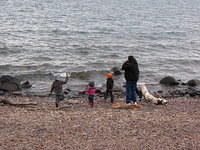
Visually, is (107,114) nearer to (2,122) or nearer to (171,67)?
(2,122)

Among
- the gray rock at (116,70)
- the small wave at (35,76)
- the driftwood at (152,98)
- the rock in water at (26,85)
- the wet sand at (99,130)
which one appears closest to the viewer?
the wet sand at (99,130)

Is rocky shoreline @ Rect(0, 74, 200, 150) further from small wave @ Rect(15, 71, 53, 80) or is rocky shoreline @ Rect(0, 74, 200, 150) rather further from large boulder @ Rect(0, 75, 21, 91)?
small wave @ Rect(15, 71, 53, 80)

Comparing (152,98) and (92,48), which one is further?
(92,48)

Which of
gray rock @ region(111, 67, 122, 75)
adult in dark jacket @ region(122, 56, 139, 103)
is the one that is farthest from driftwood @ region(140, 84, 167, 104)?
gray rock @ region(111, 67, 122, 75)

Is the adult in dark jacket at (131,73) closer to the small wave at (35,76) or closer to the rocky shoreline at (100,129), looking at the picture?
the rocky shoreline at (100,129)

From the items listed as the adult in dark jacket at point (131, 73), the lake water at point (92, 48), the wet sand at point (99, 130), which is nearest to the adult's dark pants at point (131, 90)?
the adult in dark jacket at point (131, 73)

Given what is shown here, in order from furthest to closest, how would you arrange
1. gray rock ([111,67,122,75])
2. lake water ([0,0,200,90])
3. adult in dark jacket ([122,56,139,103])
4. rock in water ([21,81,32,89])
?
lake water ([0,0,200,90]) → gray rock ([111,67,122,75]) → rock in water ([21,81,32,89]) → adult in dark jacket ([122,56,139,103])

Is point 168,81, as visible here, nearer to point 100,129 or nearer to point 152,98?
point 152,98

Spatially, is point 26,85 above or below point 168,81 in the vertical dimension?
above

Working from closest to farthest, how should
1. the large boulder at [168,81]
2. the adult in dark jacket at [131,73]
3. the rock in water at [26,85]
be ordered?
1. the adult in dark jacket at [131,73]
2. the rock in water at [26,85]
3. the large boulder at [168,81]

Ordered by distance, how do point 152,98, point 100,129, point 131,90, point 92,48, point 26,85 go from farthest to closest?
point 92,48 → point 26,85 → point 152,98 → point 131,90 → point 100,129

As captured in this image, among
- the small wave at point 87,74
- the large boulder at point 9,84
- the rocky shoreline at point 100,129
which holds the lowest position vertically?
the small wave at point 87,74

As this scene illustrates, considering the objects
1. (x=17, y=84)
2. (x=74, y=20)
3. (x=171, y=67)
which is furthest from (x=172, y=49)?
(x=74, y=20)

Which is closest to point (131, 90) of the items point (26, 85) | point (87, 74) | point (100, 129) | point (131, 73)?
point (131, 73)
